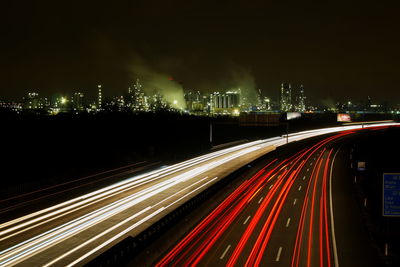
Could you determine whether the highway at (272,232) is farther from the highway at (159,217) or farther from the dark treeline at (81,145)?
the dark treeline at (81,145)

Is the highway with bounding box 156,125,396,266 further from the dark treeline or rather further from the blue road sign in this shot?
the dark treeline

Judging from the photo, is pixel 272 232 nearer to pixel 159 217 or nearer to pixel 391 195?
pixel 391 195

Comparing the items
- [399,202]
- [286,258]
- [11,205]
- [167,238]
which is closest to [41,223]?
[11,205]

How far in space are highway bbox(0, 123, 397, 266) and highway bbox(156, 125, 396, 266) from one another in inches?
2.1

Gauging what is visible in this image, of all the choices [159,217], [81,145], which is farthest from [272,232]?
[81,145]

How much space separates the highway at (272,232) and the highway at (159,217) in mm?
53

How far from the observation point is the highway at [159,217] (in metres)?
15.6

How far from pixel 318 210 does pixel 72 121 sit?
169ft

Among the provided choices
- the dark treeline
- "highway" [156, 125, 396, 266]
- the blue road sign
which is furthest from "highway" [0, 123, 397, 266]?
the dark treeline

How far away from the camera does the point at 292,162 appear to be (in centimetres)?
4491

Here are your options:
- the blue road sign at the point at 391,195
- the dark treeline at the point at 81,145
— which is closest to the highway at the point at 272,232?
the blue road sign at the point at 391,195

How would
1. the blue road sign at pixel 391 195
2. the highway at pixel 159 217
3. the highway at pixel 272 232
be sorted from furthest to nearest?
the highway at pixel 159 217 → the highway at pixel 272 232 → the blue road sign at pixel 391 195

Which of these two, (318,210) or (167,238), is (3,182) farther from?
(318,210)

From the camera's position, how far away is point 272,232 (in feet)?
60.7
